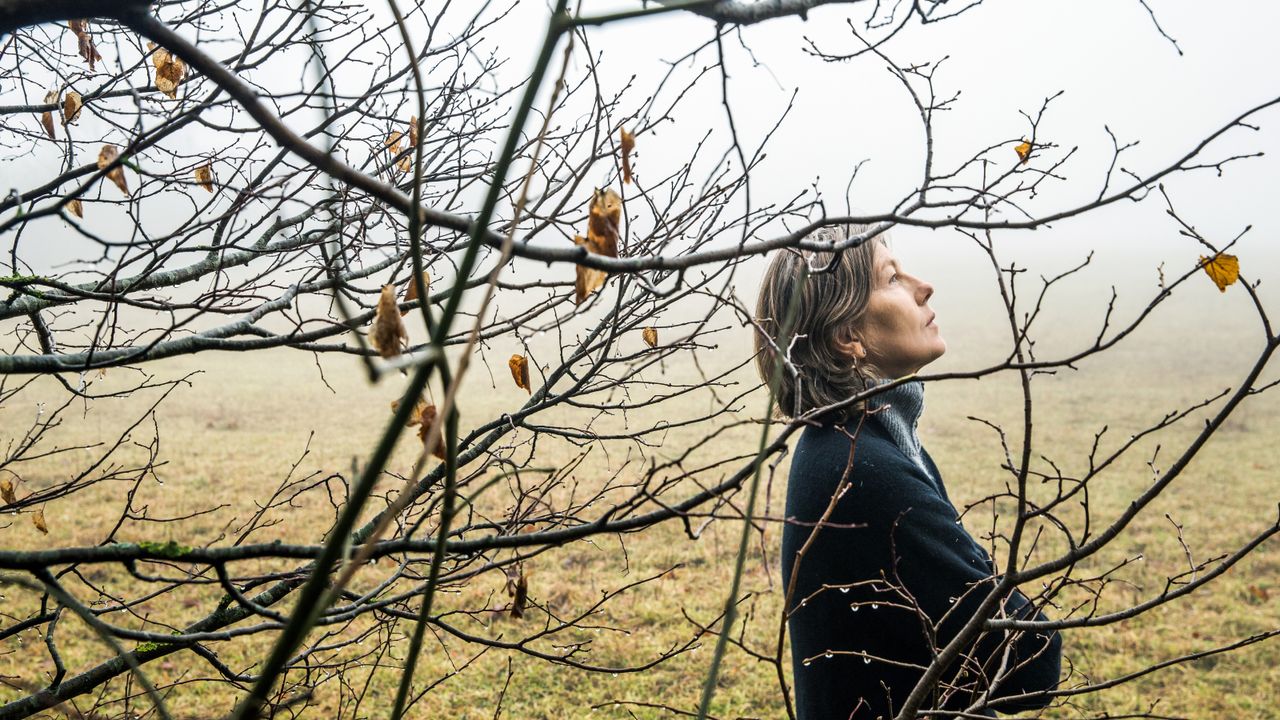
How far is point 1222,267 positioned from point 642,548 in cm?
814

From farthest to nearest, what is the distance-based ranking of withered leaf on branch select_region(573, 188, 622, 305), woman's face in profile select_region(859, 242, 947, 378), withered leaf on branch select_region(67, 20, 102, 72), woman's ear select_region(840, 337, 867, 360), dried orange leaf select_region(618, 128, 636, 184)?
withered leaf on branch select_region(67, 20, 102, 72), woman's face in profile select_region(859, 242, 947, 378), woman's ear select_region(840, 337, 867, 360), dried orange leaf select_region(618, 128, 636, 184), withered leaf on branch select_region(573, 188, 622, 305)

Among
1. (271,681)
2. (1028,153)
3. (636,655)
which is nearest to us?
(271,681)

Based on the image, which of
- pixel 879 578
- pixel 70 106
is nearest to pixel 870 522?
pixel 879 578

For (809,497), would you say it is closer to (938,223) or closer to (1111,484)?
(938,223)

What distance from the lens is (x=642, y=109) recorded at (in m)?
2.48

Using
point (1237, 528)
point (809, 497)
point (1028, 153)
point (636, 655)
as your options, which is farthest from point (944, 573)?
point (1237, 528)

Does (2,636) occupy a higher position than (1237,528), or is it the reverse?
(2,636)

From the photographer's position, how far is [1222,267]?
136 centimetres

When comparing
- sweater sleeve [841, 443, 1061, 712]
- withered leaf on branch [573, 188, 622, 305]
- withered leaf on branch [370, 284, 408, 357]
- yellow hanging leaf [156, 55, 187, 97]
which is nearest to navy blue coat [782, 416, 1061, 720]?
sweater sleeve [841, 443, 1061, 712]

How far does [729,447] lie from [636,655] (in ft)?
21.8

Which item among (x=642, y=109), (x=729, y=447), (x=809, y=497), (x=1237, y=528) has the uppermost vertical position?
(x=729, y=447)

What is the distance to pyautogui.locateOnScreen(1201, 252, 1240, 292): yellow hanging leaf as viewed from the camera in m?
1.31

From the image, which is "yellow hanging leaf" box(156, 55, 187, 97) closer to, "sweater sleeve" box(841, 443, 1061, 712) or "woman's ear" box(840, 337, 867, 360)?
"woman's ear" box(840, 337, 867, 360)

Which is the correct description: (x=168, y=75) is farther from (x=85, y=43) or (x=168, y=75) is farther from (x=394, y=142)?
(x=85, y=43)
